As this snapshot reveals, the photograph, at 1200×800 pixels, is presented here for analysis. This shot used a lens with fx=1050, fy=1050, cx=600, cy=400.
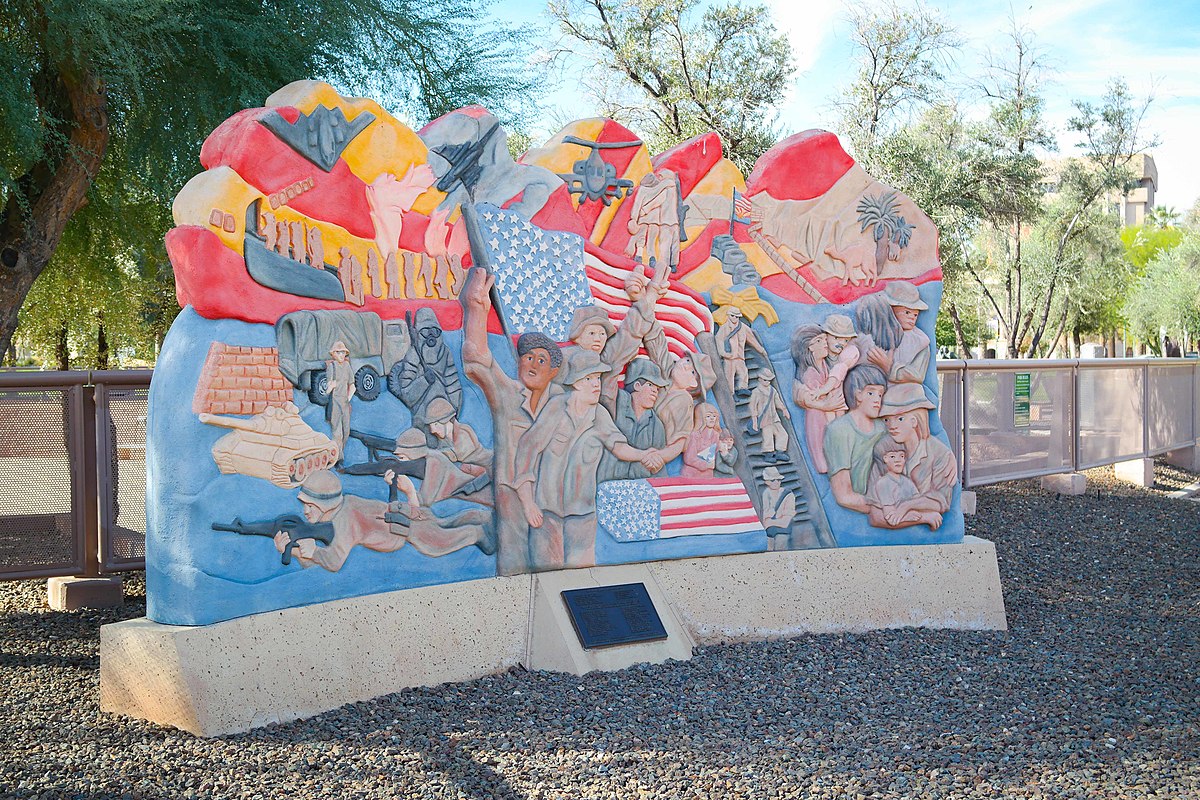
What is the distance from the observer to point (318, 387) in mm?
5023

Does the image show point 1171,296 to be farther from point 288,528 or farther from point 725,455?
point 288,528

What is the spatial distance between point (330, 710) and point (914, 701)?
292 cm

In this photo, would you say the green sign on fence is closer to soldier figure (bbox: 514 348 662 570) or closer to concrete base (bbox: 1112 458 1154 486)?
concrete base (bbox: 1112 458 1154 486)

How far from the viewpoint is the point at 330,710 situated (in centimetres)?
504

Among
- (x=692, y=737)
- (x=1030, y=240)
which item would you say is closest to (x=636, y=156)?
(x=692, y=737)

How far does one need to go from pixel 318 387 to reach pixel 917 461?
3970mm

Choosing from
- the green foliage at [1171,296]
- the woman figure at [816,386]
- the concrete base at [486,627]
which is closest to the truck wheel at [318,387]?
the concrete base at [486,627]

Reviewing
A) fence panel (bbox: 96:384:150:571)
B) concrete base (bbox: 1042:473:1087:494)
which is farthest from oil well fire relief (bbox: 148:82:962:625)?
concrete base (bbox: 1042:473:1087:494)

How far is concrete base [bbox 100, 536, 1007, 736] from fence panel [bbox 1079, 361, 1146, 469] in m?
6.70

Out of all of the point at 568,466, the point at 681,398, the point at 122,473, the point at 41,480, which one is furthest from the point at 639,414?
the point at 41,480

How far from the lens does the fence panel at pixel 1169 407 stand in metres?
14.9

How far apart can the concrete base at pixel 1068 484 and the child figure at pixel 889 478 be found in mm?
6737

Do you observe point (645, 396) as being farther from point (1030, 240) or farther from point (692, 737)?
point (1030, 240)

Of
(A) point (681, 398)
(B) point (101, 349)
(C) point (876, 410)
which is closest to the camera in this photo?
(A) point (681, 398)
